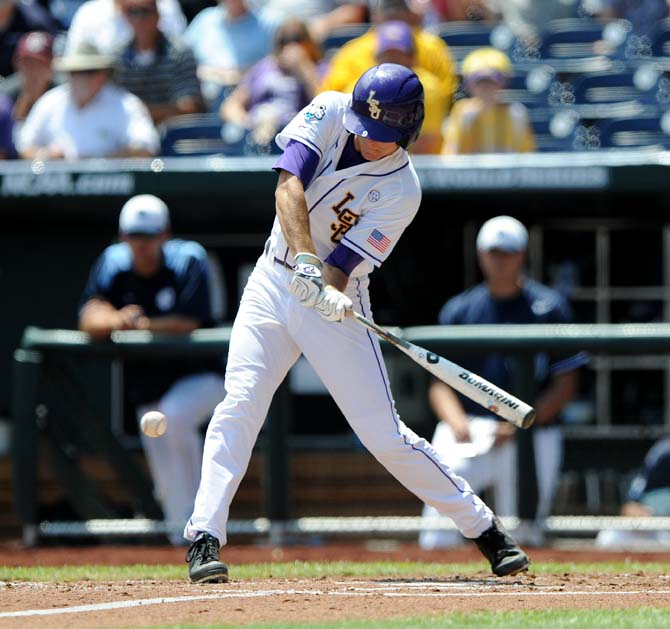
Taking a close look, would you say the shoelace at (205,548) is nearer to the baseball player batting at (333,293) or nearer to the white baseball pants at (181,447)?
the baseball player batting at (333,293)

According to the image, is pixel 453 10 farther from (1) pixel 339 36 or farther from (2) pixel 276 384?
(2) pixel 276 384

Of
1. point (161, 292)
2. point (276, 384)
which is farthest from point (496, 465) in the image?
point (276, 384)

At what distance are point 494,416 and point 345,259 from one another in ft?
8.65

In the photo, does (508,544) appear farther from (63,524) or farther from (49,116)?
(49,116)

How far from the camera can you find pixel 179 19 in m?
10.4

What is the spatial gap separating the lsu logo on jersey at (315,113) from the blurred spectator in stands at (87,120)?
3.89 metres

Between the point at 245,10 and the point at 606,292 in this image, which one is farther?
the point at 245,10

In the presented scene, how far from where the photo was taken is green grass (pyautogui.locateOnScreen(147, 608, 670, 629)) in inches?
156

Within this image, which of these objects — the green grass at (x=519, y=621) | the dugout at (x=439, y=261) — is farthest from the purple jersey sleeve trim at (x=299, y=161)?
the dugout at (x=439, y=261)

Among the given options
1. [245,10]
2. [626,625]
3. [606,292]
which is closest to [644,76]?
[606,292]

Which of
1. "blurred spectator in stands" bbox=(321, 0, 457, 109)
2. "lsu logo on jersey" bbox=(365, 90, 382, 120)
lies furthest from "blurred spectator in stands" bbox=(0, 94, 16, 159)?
"lsu logo on jersey" bbox=(365, 90, 382, 120)

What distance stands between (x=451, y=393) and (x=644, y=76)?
131 inches

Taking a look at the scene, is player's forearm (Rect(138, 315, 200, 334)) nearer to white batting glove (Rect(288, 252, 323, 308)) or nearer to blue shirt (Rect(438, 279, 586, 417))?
blue shirt (Rect(438, 279, 586, 417))

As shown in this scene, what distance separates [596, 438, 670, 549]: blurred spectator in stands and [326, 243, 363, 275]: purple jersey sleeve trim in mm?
2820
